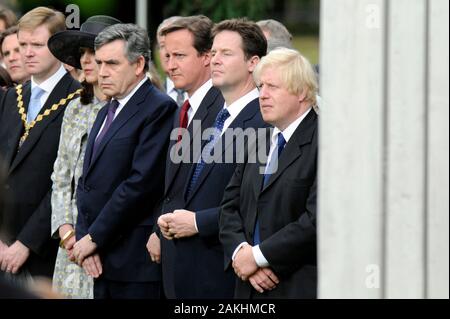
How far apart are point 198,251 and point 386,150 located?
7.78 ft

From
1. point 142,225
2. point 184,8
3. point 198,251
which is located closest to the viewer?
point 198,251

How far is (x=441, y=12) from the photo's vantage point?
3.51 meters

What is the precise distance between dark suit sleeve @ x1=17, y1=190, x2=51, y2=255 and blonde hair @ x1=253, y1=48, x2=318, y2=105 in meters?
2.01

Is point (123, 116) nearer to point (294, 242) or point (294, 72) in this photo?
point (294, 72)

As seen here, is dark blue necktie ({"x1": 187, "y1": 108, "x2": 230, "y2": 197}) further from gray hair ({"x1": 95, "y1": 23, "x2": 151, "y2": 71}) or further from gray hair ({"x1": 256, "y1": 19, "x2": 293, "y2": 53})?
gray hair ({"x1": 256, "y1": 19, "x2": 293, "y2": 53})

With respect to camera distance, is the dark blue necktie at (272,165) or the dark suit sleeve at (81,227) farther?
the dark suit sleeve at (81,227)

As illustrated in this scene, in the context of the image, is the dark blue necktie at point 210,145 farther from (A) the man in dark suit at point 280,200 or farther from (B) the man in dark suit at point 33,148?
(B) the man in dark suit at point 33,148

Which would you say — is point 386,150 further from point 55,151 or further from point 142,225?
point 55,151

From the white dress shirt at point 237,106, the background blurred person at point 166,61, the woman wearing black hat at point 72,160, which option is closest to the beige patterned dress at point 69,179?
the woman wearing black hat at point 72,160

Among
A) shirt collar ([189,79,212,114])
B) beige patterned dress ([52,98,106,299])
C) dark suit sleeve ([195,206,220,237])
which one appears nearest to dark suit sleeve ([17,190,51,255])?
beige patterned dress ([52,98,106,299])

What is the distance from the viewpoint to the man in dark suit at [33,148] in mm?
6727

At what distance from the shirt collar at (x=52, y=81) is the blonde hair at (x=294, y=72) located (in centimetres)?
208

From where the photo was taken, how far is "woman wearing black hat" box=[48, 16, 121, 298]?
644 centimetres

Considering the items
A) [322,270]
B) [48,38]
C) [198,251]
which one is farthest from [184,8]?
[322,270]
